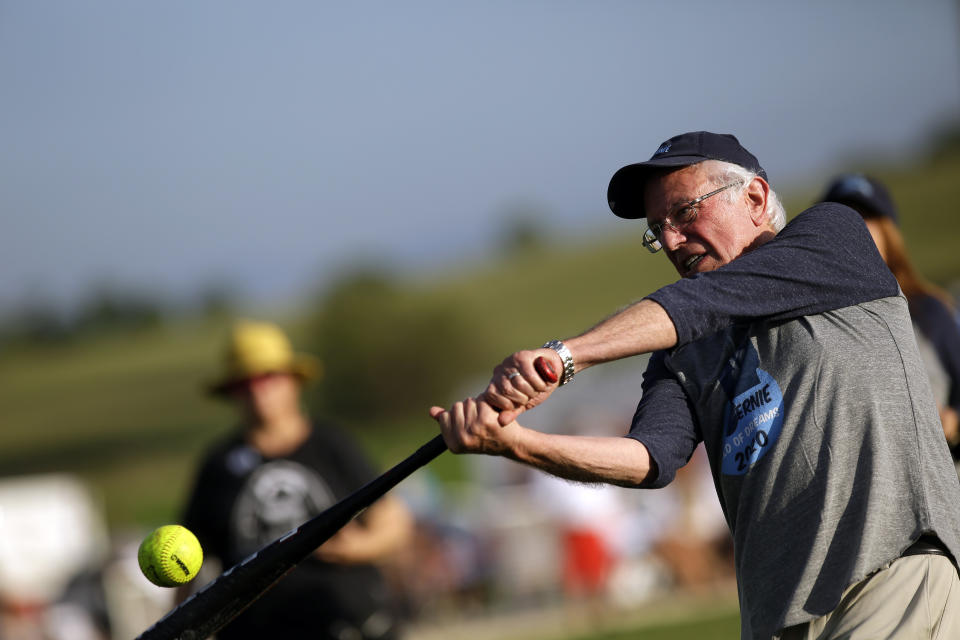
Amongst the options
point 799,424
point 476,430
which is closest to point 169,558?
point 476,430

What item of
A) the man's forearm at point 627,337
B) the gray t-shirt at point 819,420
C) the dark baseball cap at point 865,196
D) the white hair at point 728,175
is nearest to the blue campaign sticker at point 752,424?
the gray t-shirt at point 819,420

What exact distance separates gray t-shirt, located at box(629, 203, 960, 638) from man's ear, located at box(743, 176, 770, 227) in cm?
19

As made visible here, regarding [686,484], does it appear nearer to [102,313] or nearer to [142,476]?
[142,476]

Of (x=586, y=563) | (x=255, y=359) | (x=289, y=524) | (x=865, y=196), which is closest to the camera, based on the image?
(x=865, y=196)

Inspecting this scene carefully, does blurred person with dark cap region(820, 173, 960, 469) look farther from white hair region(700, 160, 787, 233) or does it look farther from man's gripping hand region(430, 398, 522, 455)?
man's gripping hand region(430, 398, 522, 455)

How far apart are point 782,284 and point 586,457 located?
719mm

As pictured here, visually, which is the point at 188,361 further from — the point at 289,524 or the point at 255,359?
the point at 289,524

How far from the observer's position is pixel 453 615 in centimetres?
1401

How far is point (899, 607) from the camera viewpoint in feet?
9.17

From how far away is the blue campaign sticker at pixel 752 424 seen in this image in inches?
116

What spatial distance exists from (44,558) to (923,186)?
44.8 meters

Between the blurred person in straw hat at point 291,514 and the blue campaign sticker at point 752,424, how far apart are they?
290 cm

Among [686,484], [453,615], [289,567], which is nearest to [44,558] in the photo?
[453,615]

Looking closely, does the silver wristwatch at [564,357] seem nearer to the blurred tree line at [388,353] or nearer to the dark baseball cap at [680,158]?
the dark baseball cap at [680,158]
